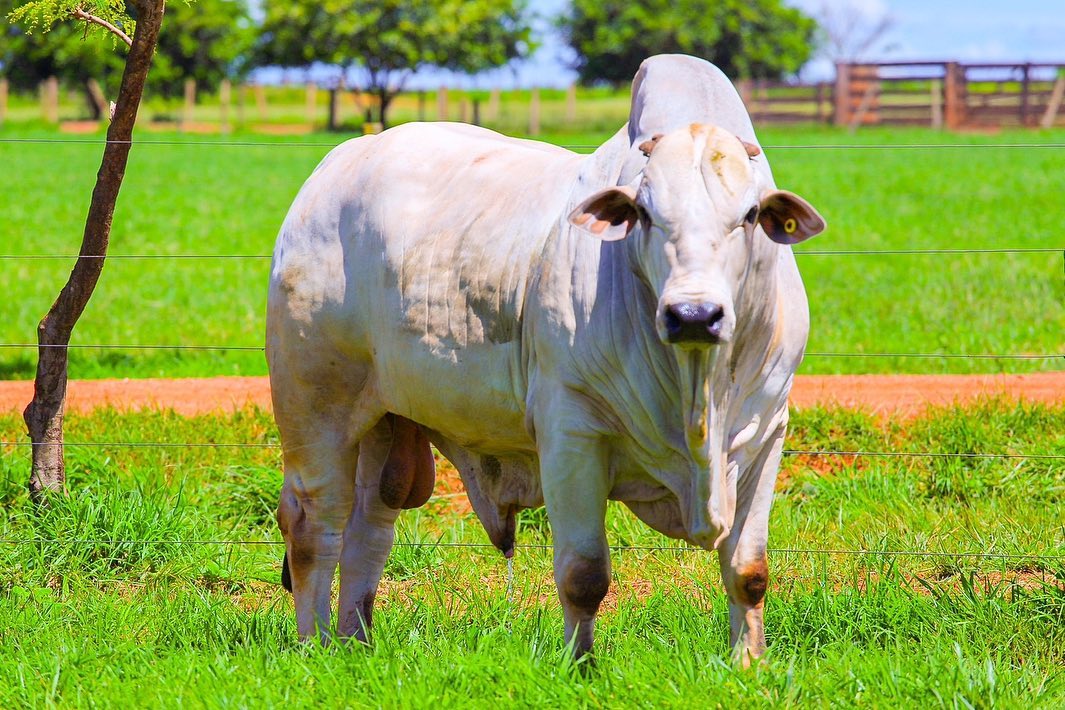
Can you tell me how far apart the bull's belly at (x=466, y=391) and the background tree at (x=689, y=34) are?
45610 mm

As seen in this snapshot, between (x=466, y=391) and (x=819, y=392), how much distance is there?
394cm

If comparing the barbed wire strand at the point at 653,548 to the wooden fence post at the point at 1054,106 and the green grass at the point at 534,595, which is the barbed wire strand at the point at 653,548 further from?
the wooden fence post at the point at 1054,106

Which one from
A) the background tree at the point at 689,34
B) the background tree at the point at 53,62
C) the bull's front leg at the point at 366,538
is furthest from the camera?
the background tree at the point at 689,34

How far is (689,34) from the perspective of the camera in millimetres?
48344

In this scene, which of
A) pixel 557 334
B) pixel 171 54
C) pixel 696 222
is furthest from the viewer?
pixel 171 54

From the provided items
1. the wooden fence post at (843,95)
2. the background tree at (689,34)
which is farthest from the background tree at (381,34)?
the wooden fence post at (843,95)

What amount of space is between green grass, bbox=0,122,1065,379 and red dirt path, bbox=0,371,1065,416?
61 centimetres

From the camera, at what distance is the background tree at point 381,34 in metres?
41.8

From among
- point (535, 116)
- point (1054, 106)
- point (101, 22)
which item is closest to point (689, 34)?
point (535, 116)

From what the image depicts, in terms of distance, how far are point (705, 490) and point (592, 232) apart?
2.29ft

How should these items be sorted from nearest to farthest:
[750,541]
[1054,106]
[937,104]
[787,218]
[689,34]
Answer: [787,218], [750,541], [1054,106], [937,104], [689,34]

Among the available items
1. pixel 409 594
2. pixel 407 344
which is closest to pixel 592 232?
pixel 407 344

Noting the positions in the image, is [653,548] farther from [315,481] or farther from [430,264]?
[430,264]

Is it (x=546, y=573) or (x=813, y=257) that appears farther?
(x=813, y=257)
